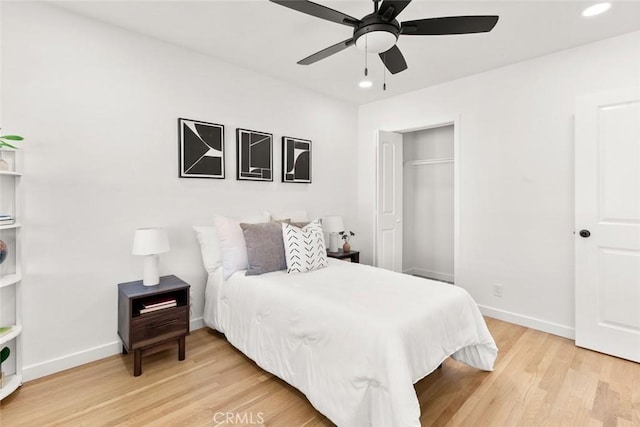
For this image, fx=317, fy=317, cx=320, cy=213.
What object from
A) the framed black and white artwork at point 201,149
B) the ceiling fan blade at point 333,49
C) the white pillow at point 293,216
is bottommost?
the white pillow at point 293,216

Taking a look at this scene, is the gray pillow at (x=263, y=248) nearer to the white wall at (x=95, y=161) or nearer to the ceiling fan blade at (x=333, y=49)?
the white wall at (x=95, y=161)

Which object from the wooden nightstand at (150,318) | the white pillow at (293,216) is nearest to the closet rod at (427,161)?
the white pillow at (293,216)

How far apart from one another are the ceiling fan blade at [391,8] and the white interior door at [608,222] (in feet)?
6.58

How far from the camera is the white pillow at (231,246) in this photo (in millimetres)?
2697

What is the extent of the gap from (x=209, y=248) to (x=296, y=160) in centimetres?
148

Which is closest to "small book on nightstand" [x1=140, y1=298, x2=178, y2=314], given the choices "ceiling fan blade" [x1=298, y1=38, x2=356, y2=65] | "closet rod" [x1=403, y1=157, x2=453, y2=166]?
"ceiling fan blade" [x1=298, y1=38, x2=356, y2=65]

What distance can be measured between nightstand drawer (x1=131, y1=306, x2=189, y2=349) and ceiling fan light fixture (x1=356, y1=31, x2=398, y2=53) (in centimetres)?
225

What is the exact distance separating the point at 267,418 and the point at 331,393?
43 centimetres

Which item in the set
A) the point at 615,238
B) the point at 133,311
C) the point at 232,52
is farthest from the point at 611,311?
the point at 232,52

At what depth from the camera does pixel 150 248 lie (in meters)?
2.33

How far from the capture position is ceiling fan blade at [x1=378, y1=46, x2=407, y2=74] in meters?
2.10

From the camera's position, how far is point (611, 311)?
2.57 metres

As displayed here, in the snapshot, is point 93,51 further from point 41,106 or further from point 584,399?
point 584,399

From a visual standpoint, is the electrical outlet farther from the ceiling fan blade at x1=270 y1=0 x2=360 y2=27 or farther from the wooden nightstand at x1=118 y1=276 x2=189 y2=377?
the wooden nightstand at x1=118 y1=276 x2=189 y2=377
